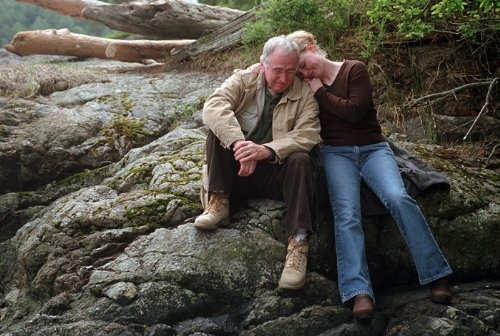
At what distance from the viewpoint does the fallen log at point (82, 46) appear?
1136cm

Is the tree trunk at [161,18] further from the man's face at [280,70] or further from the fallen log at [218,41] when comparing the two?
the man's face at [280,70]

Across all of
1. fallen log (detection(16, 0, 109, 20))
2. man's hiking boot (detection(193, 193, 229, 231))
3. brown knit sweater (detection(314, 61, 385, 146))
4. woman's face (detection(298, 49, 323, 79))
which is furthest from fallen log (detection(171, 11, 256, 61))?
man's hiking boot (detection(193, 193, 229, 231))

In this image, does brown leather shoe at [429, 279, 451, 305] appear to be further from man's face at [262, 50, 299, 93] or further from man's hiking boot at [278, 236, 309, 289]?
man's face at [262, 50, 299, 93]

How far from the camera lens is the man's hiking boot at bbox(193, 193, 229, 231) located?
14.7ft

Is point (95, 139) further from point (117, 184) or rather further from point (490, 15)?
point (490, 15)

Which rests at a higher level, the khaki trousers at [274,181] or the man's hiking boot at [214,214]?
the khaki trousers at [274,181]

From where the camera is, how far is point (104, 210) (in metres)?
4.93

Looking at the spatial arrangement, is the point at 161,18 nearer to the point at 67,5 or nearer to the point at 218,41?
the point at 218,41

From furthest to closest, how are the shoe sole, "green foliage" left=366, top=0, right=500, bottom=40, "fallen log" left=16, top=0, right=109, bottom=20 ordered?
"fallen log" left=16, top=0, right=109, bottom=20 → "green foliage" left=366, top=0, right=500, bottom=40 → the shoe sole

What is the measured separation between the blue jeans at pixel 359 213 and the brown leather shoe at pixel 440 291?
2.5 inches

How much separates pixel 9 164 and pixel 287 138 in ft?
12.6

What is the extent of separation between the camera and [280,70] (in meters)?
4.45

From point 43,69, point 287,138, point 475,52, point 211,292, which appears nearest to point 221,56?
point 43,69

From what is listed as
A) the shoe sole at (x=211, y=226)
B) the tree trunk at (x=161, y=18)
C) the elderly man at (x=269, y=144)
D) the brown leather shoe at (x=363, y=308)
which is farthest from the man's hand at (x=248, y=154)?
the tree trunk at (x=161, y=18)
